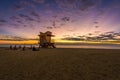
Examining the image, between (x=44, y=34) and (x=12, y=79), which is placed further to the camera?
(x=44, y=34)

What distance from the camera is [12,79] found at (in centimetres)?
931

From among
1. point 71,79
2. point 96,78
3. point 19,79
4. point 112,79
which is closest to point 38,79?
point 19,79

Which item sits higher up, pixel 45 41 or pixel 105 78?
pixel 45 41

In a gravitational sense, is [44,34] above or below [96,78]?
above

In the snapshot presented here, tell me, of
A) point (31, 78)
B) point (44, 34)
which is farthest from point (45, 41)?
point (31, 78)

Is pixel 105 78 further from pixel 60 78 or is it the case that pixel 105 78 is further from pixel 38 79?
pixel 38 79

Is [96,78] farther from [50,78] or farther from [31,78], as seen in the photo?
[31,78]

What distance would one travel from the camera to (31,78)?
962cm

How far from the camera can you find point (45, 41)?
49.2m

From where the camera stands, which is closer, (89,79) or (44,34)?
(89,79)

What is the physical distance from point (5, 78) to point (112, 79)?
20.8ft

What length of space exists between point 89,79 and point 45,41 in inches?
1585

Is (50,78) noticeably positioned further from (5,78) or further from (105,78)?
(105,78)

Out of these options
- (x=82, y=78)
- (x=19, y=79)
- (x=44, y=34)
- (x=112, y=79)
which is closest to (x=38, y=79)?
(x=19, y=79)
